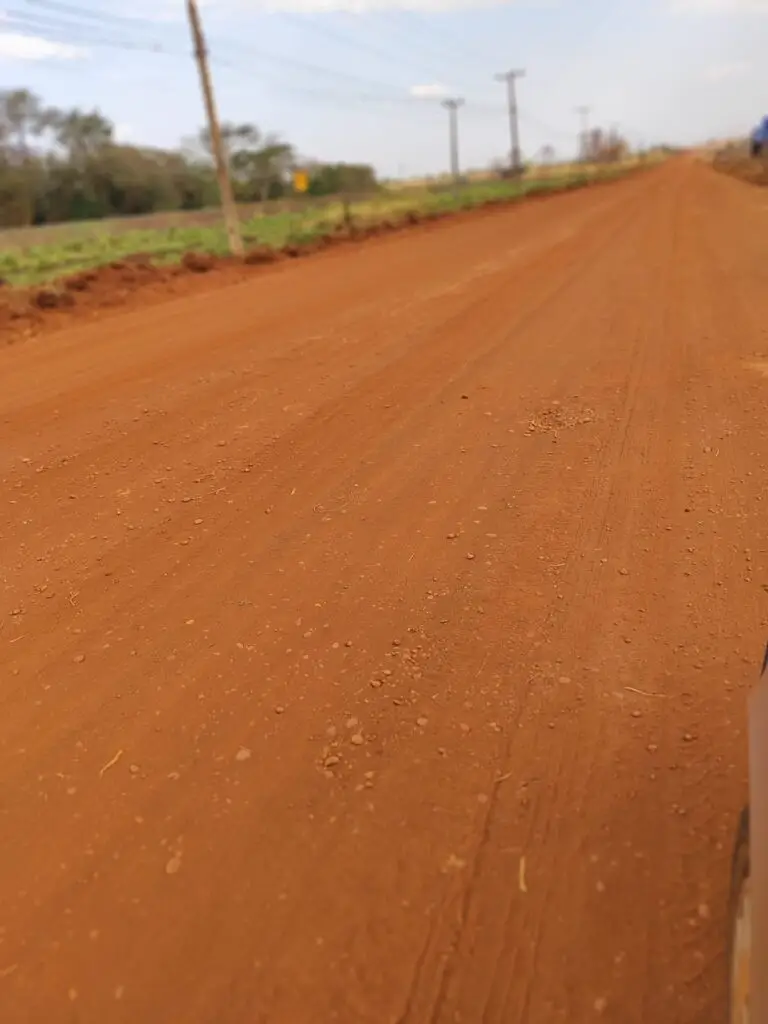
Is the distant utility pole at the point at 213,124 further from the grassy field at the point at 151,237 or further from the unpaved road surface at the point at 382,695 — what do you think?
the unpaved road surface at the point at 382,695

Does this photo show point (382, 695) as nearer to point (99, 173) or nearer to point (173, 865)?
point (173, 865)

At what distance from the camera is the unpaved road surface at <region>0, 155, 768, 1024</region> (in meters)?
2.35

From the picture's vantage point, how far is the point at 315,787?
2.96 m

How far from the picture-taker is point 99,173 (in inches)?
2216

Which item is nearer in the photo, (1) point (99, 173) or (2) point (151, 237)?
(2) point (151, 237)

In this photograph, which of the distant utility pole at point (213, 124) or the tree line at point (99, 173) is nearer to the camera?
the distant utility pole at point (213, 124)

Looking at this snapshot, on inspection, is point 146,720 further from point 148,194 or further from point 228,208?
point 148,194

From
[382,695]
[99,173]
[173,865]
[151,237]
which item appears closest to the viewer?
[173,865]

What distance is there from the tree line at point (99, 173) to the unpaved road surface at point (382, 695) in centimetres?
5340

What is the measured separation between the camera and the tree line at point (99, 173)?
5375 centimetres

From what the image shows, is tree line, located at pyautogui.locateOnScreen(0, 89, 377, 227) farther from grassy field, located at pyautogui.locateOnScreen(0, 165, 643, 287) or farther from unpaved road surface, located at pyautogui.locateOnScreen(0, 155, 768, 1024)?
unpaved road surface, located at pyautogui.locateOnScreen(0, 155, 768, 1024)

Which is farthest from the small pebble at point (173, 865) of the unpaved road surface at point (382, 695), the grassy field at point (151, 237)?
the grassy field at point (151, 237)

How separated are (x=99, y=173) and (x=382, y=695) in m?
60.8

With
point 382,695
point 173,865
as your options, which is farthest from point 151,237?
point 173,865
